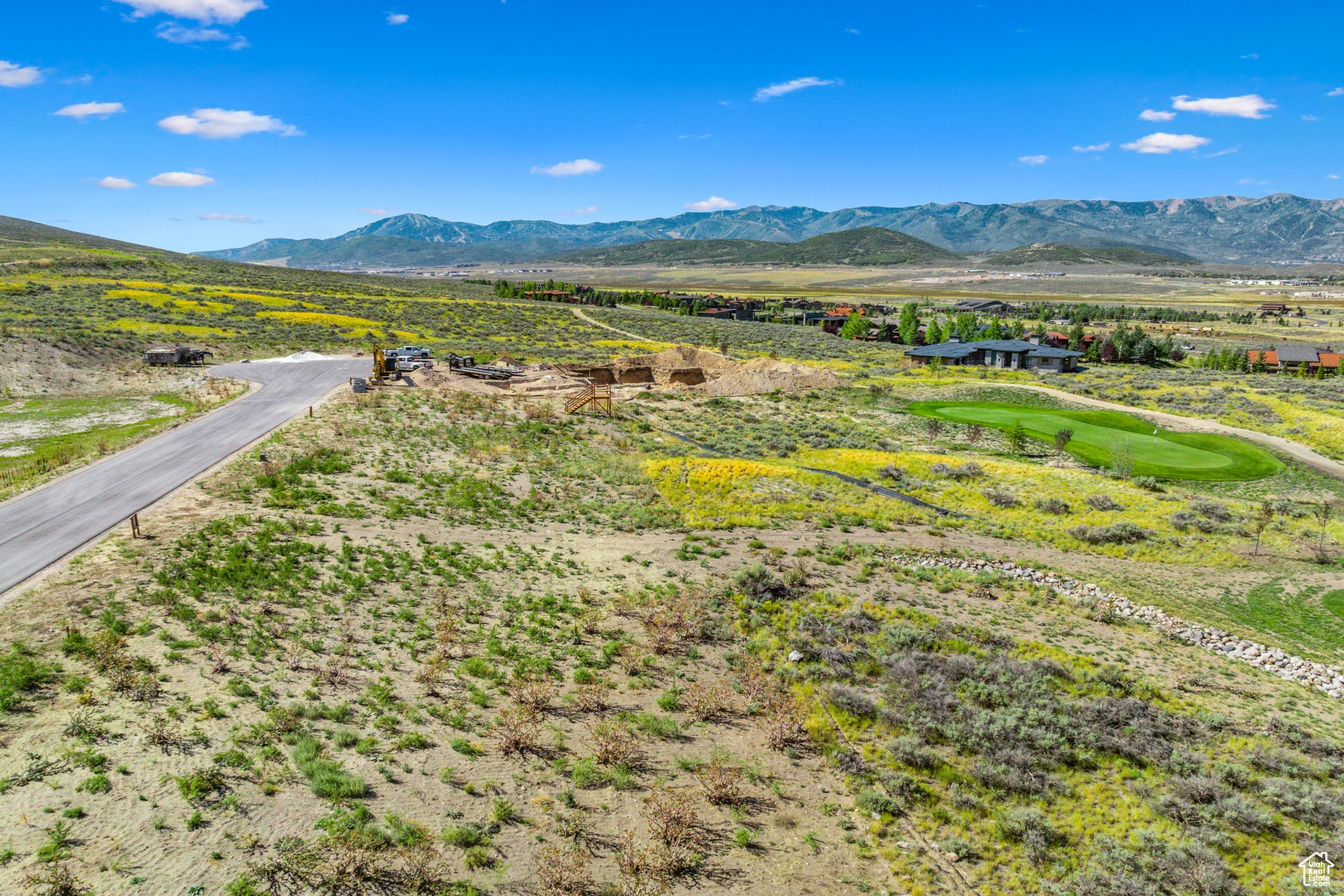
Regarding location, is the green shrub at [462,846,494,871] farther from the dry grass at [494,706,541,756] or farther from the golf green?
the golf green

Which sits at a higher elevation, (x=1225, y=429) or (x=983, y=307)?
(x=983, y=307)

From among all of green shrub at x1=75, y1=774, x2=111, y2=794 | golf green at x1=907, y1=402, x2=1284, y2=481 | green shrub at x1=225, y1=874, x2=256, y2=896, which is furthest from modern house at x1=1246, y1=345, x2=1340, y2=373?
green shrub at x1=75, y1=774, x2=111, y2=794

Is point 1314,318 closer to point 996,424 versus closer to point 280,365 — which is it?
point 996,424

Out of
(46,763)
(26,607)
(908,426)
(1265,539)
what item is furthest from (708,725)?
(908,426)

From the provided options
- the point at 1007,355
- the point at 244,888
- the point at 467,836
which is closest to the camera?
the point at 244,888

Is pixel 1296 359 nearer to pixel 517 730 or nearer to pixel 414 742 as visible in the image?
pixel 517 730

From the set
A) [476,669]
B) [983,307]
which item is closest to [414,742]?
[476,669]
